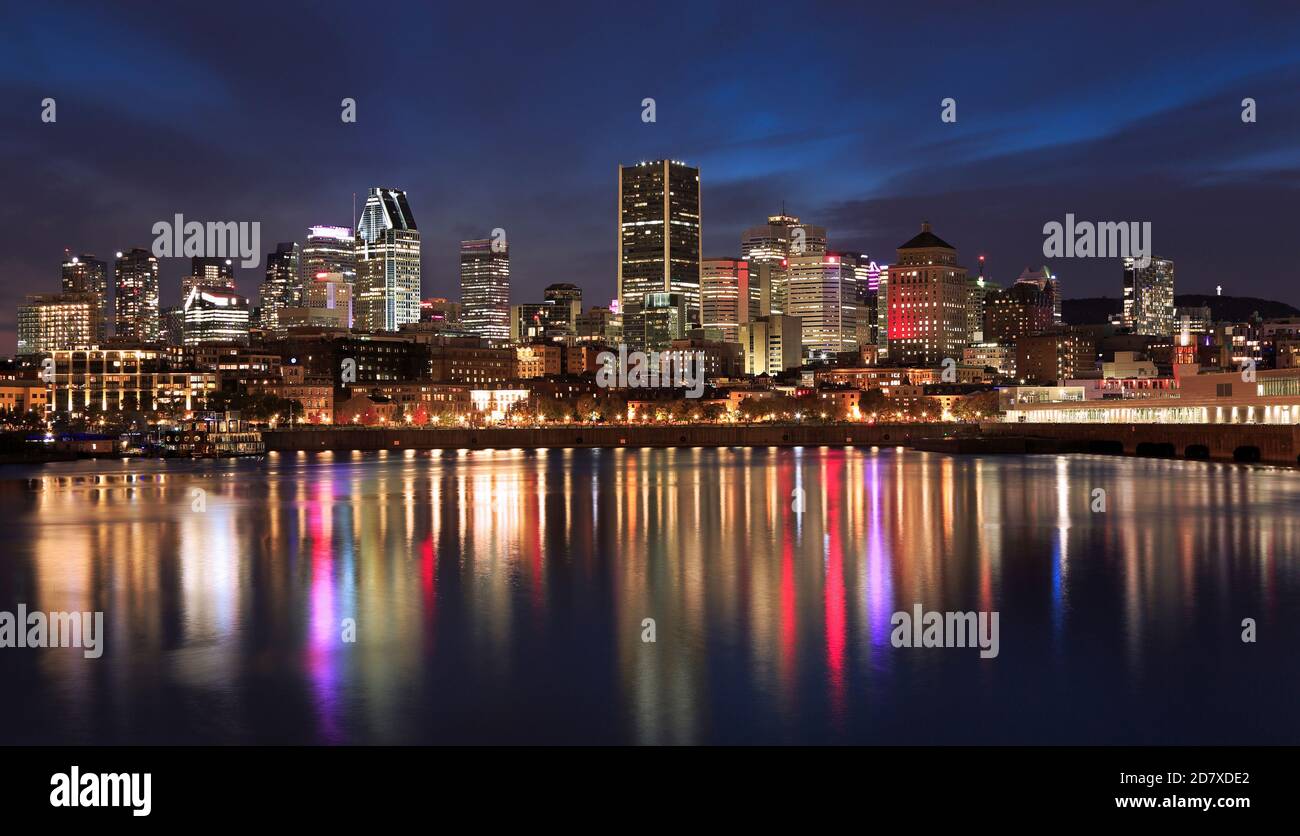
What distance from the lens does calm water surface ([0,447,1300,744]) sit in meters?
17.8

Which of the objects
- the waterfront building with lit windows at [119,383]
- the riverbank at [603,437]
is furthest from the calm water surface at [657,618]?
the waterfront building with lit windows at [119,383]

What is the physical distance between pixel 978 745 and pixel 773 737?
9.26 ft

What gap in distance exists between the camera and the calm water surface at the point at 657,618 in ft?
58.3

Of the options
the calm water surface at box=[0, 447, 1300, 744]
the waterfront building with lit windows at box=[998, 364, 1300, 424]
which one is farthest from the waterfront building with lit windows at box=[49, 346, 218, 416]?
the calm water surface at box=[0, 447, 1300, 744]

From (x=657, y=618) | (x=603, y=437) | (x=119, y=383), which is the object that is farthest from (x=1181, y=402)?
(x=119, y=383)

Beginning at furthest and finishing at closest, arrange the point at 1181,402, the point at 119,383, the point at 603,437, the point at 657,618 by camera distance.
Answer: the point at 119,383 → the point at 603,437 → the point at 1181,402 → the point at 657,618

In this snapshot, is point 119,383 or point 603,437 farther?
point 119,383

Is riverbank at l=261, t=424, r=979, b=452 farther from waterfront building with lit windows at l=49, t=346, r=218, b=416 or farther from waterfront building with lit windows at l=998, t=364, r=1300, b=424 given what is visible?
waterfront building with lit windows at l=49, t=346, r=218, b=416

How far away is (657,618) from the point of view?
25.6 metres

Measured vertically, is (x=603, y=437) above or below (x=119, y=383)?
below

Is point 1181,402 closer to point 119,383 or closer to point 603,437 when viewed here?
point 603,437
